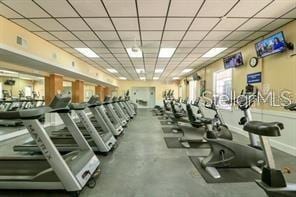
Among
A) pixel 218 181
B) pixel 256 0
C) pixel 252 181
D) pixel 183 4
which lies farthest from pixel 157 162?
pixel 256 0

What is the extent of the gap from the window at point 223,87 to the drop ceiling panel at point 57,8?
5.20 meters

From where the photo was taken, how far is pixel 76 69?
27.5 feet

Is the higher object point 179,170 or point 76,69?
point 76,69

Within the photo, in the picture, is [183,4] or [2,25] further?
[2,25]

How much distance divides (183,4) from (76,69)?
5778mm

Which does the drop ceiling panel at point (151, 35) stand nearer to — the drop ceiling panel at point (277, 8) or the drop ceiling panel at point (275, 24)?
the drop ceiling panel at point (277, 8)

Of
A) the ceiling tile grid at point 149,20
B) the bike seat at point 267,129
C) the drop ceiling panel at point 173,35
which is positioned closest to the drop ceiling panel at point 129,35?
the ceiling tile grid at point 149,20

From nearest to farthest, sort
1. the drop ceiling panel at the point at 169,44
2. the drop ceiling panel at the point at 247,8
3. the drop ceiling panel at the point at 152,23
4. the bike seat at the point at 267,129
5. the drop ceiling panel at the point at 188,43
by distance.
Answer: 1. the bike seat at the point at 267,129
2. the drop ceiling panel at the point at 247,8
3. the drop ceiling panel at the point at 152,23
4. the drop ceiling panel at the point at 188,43
5. the drop ceiling panel at the point at 169,44

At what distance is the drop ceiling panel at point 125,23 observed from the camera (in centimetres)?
438

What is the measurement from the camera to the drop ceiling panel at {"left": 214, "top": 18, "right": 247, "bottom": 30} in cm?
441

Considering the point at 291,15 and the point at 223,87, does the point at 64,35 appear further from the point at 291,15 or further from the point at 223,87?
the point at 223,87

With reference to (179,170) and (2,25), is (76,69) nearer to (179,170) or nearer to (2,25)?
(2,25)

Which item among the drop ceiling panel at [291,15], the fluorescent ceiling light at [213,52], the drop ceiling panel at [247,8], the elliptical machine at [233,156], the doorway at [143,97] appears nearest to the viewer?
the elliptical machine at [233,156]

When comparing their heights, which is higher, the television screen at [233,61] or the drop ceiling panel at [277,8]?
the drop ceiling panel at [277,8]
